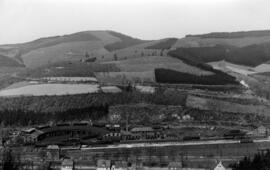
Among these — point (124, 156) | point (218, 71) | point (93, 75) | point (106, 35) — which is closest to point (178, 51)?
point (218, 71)

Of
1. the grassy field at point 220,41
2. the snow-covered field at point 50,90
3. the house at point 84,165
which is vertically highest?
the grassy field at point 220,41

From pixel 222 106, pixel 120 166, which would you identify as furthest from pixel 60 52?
pixel 120 166

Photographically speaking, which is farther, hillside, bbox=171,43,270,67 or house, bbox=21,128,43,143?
hillside, bbox=171,43,270,67

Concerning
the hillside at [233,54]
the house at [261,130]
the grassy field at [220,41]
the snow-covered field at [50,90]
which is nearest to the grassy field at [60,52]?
the grassy field at [220,41]

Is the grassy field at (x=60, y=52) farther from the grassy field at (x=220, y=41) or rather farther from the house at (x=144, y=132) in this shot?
the house at (x=144, y=132)

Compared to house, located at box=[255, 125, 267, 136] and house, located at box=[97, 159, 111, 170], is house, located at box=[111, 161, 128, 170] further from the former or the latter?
house, located at box=[255, 125, 267, 136]

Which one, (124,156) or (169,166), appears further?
(124,156)

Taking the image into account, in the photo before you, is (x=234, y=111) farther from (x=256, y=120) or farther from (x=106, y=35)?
(x=106, y=35)

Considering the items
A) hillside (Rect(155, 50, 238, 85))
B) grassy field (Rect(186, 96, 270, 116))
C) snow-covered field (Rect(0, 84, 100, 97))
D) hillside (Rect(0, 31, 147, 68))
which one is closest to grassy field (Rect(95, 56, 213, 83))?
hillside (Rect(155, 50, 238, 85))
